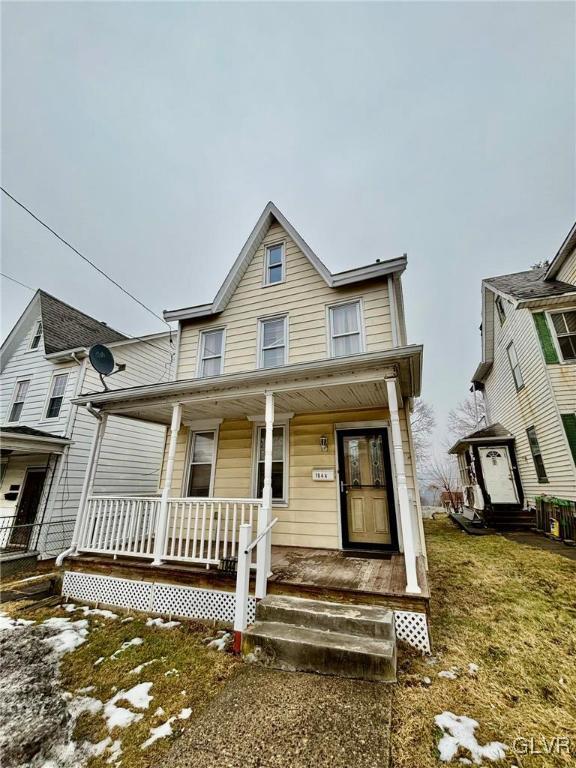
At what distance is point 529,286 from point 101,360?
13776 mm

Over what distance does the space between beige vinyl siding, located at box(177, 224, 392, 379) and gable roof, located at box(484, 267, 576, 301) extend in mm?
6280

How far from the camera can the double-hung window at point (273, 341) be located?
7348 mm

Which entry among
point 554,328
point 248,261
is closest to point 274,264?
point 248,261

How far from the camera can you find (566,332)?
30.3 ft

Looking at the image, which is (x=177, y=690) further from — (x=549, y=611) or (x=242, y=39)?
(x=242, y=39)

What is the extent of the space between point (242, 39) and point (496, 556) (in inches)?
915

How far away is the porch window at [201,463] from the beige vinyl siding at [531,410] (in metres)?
9.43

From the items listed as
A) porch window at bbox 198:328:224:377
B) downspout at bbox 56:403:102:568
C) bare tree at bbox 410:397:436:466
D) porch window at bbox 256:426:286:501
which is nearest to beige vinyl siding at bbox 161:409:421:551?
porch window at bbox 256:426:286:501

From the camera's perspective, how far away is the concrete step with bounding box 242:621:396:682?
2.93 meters

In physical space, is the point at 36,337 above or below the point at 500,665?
above

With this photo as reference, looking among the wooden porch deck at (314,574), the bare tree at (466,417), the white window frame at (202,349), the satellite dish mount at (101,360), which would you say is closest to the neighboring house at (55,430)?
the satellite dish mount at (101,360)

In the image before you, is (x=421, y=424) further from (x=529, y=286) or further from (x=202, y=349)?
(x=202, y=349)

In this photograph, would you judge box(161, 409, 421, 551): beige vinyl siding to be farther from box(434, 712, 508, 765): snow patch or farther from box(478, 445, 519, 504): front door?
box(478, 445, 519, 504): front door

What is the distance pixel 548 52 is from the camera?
13.8 meters
